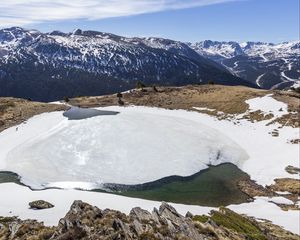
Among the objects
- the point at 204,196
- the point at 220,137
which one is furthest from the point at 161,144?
the point at 204,196

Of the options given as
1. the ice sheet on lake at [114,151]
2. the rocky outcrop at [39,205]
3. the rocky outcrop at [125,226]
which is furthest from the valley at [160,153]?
the rocky outcrop at [125,226]

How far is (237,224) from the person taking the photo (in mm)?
38812

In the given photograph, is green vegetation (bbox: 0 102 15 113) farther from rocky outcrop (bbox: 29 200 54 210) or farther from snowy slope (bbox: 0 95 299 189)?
rocky outcrop (bbox: 29 200 54 210)

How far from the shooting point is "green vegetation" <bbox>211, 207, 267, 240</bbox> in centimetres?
3534

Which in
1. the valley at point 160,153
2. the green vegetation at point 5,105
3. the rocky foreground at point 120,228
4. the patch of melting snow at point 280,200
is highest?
the rocky foreground at point 120,228

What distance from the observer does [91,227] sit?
28.4 meters

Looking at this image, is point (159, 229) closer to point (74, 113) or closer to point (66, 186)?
point (66, 186)

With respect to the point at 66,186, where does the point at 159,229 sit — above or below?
above

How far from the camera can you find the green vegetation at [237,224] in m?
35.3

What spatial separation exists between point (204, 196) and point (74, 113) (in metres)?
58.9

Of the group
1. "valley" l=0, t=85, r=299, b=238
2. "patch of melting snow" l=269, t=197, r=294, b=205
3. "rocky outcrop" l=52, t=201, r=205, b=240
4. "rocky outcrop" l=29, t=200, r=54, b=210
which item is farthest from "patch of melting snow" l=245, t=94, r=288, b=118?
"rocky outcrop" l=52, t=201, r=205, b=240

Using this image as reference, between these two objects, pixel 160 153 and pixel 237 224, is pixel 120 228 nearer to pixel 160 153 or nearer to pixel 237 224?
pixel 237 224

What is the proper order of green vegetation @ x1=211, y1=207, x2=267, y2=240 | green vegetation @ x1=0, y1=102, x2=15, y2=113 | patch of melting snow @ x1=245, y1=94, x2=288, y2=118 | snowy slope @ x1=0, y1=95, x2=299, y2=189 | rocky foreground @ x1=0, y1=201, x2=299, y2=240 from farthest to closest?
green vegetation @ x1=0, y1=102, x2=15, y2=113, patch of melting snow @ x1=245, y1=94, x2=288, y2=118, snowy slope @ x1=0, y1=95, x2=299, y2=189, green vegetation @ x1=211, y1=207, x2=267, y2=240, rocky foreground @ x1=0, y1=201, x2=299, y2=240

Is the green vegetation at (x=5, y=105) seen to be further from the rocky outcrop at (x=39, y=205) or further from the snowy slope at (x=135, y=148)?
the rocky outcrop at (x=39, y=205)
